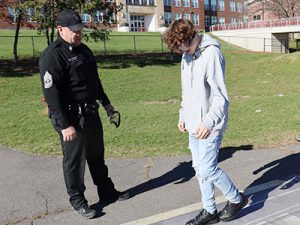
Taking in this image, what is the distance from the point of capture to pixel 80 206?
4004mm

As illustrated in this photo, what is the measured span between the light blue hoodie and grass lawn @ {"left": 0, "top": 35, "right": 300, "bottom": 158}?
2.69 meters

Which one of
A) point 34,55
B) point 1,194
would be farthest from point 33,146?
point 34,55

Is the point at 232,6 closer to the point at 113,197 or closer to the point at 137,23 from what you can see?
the point at 137,23

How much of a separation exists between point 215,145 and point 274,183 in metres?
1.58

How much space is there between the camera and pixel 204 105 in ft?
11.3

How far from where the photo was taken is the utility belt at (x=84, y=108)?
12.8ft

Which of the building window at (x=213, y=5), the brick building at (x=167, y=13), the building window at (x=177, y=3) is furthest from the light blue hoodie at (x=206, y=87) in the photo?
the building window at (x=213, y=5)

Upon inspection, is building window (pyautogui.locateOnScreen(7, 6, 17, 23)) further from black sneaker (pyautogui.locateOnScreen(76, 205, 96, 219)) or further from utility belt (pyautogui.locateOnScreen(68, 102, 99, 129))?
black sneaker (pyautogui.locateOnScreen(76, 205, 96, 219))

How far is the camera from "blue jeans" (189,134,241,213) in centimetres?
348

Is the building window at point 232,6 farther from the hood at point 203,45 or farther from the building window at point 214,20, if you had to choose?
the hood at point 203,45

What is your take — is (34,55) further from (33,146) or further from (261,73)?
(33,146)

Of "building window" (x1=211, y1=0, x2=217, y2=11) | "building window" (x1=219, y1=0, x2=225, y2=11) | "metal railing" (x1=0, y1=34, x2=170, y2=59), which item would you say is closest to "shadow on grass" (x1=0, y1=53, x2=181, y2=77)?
"metal railing" (x1=0, y1=34, x2=170, y2=59)

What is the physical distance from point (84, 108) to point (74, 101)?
0.13 metres

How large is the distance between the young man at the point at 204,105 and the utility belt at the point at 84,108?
910 millimetres
